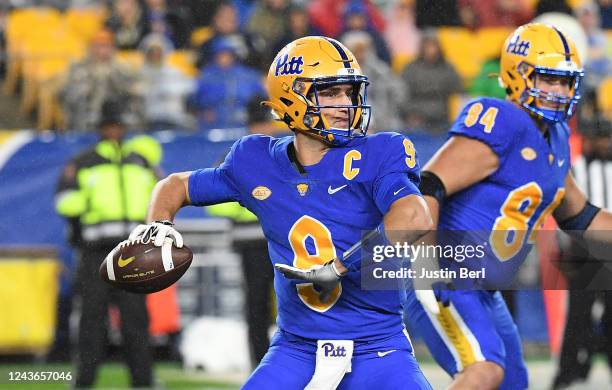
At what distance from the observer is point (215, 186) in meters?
4.36

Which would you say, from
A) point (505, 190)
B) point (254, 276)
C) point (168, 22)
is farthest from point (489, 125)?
point (168, 22)

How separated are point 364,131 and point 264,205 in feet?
1.50

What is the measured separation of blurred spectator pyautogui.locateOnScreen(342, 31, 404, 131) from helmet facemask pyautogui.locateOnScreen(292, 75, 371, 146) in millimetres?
5141

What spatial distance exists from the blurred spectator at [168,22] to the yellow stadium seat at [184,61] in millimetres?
108

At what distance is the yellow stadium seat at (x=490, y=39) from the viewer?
1117 centimetres

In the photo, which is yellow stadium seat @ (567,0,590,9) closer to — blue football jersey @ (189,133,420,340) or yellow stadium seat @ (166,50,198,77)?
yellow stadium seat @ (166,50,198,77)

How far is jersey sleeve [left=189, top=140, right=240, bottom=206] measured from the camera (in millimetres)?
4355

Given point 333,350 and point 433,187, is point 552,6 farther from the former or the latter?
point 333,350

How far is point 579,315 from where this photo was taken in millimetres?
8336

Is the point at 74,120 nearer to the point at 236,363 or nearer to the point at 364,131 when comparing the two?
the point at 236,363

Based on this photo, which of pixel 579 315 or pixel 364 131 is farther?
pixel 579 315

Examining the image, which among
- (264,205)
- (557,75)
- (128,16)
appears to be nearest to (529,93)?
(557,75)

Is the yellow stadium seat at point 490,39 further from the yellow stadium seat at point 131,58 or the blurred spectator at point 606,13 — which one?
the yellow stadium seat at point 131,58

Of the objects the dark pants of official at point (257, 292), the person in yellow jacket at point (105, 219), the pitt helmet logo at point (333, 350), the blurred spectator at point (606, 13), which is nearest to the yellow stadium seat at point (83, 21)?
the person in yellow jacket at point (105, 219)
